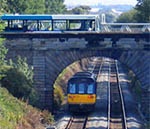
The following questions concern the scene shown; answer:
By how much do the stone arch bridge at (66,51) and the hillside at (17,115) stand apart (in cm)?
737

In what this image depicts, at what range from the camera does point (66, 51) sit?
4906cm

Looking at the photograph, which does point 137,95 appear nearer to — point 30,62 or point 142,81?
point 142,81

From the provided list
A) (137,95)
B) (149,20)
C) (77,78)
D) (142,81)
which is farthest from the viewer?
(149,20)

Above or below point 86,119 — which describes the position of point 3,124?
above

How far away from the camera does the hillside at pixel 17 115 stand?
3416 cm

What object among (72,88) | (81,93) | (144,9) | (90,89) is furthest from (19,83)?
(144,9)

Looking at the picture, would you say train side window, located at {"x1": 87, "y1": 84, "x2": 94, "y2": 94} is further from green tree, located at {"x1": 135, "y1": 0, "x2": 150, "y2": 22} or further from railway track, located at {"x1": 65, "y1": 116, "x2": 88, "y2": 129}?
green tree, located at {"x1": 135, "y1": 0, "x2": 150, "y2": 22}

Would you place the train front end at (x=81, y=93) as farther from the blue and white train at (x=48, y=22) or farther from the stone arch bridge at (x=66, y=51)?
the blue and white train at (x=48, y=22)

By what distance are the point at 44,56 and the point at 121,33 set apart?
603cm

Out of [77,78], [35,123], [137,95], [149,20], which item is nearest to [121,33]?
[77,78]

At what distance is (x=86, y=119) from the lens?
44625 mm

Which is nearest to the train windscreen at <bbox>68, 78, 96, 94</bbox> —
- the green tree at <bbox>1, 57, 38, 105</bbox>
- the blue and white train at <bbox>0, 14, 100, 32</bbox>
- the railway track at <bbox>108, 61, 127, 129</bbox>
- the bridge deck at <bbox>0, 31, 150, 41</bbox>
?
the railway track at <bbox>108, 61, 127, 129</bbox>

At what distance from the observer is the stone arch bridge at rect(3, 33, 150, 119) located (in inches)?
1921

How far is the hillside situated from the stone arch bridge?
7.37 m
